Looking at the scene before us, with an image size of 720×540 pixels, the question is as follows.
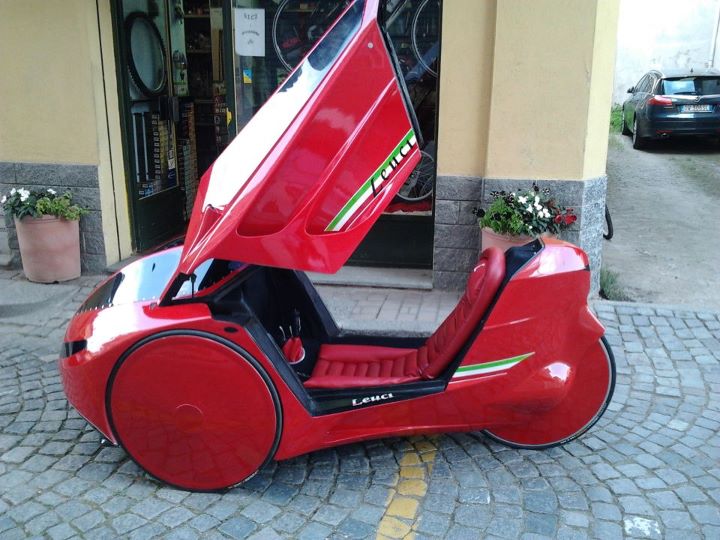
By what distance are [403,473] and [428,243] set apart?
127 inches

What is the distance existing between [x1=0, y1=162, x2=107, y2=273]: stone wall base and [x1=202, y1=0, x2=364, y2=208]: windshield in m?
3.45

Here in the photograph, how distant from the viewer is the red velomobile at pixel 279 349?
278 cm

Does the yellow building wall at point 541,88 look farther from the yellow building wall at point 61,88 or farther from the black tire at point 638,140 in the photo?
the black tire at point 638,140

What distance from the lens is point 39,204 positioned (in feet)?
19.4

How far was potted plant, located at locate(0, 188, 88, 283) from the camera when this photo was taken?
594cm

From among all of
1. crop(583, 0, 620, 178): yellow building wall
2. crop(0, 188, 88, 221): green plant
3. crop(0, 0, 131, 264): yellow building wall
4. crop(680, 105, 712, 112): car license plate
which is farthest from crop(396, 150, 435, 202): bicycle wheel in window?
crop(680, 105, 712, 112): car license plate

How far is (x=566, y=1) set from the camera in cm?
511

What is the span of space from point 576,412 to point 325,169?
5.79 feet

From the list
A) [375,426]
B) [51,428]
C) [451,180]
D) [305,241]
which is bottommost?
[51,428]

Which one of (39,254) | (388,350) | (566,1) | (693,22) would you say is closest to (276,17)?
(566,1)

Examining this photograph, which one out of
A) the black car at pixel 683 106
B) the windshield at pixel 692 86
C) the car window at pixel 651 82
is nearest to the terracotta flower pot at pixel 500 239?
the black car at pixel 683 106

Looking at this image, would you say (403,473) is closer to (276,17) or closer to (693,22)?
(276,17)

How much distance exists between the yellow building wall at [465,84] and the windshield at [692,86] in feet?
28.1

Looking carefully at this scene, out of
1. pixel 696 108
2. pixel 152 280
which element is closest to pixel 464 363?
pixel 152 280
